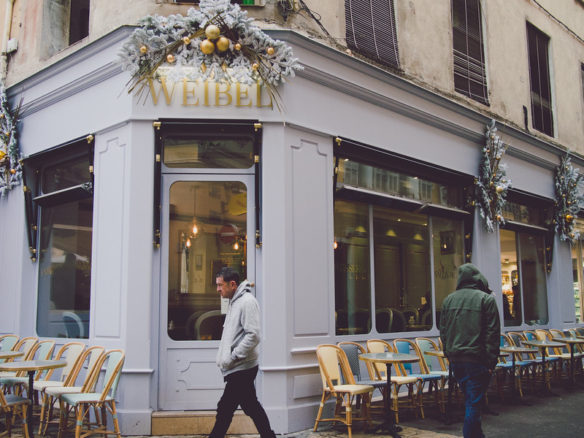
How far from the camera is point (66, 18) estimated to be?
949cm

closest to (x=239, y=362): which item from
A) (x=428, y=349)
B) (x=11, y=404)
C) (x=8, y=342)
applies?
(x=11, y=404)

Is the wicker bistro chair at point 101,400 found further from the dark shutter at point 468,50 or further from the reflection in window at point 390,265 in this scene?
the dark shutter at point 468,50

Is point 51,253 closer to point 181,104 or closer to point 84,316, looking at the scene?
point 84,316

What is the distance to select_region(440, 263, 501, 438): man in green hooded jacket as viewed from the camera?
5434 mm

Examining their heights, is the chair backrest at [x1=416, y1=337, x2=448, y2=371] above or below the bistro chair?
above

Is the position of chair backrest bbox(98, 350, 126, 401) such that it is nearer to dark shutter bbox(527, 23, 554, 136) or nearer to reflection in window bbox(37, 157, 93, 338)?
reflection in window bbox(37, 157, 93, 338)

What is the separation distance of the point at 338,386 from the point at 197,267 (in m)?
2.21

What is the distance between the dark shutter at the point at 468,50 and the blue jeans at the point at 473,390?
648 centimetres

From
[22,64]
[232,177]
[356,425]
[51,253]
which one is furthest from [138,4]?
[356,425]

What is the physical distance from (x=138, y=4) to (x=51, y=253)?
3859 mm

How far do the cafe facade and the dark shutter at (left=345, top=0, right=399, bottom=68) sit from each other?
0.54m

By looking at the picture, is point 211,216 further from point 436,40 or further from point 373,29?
point 436,40

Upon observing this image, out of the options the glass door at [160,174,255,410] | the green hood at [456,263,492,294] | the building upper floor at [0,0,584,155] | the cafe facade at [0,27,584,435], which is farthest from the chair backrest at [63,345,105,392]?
the building upper floor at [0,0,584,155]

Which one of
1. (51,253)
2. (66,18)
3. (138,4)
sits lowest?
(51,253)
